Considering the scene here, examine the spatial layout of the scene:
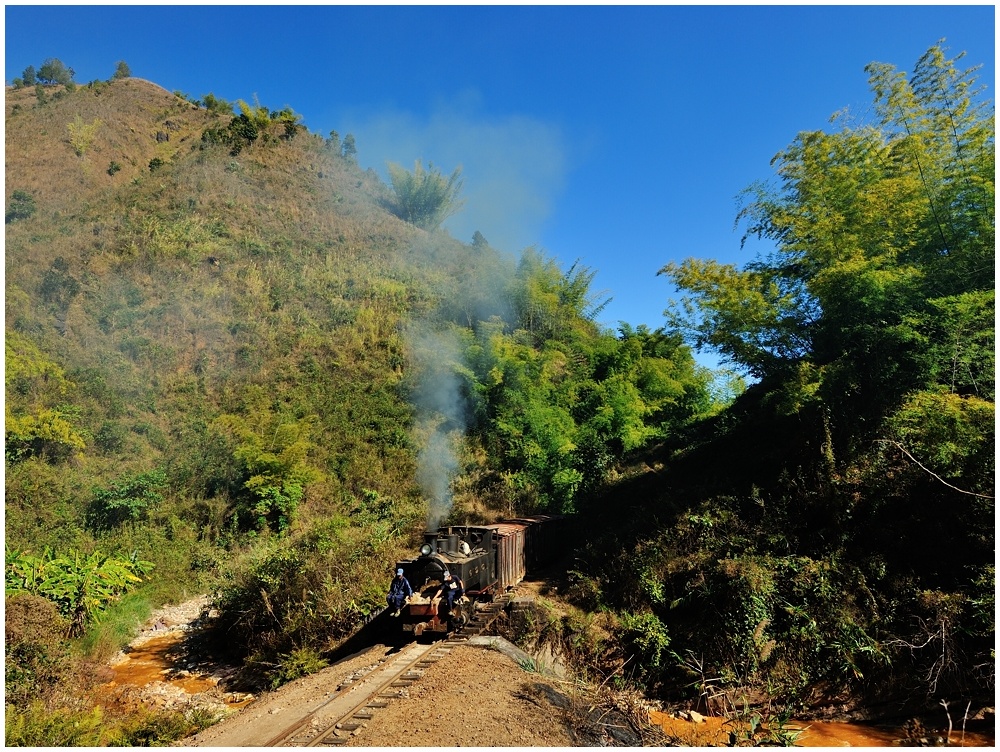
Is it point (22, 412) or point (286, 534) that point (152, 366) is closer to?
point (22, 412)

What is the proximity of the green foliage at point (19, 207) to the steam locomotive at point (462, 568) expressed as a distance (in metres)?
44.0

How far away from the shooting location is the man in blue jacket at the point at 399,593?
10758mm

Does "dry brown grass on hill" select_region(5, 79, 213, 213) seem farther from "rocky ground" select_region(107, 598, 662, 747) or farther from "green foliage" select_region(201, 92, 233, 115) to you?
"rocky ground" select_region(107, 598, 662, 747)

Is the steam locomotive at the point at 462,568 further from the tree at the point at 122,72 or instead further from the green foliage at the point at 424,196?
the tree at the point at 122,72

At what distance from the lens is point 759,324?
45.9 ft

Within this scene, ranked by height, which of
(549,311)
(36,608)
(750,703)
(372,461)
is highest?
(549,311)

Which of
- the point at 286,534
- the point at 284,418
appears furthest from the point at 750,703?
the point at 284,418

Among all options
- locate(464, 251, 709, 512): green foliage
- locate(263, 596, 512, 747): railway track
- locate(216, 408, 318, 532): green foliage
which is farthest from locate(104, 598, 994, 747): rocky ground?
locate(464, 251, 709, 512): green foliage

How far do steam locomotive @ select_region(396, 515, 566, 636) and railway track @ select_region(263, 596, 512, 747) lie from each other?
0.43 metres

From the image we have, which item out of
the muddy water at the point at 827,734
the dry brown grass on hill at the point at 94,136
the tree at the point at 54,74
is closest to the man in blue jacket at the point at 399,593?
the muddy water at the point at 827,734

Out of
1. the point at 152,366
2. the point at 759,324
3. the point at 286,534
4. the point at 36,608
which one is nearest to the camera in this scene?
the point at 36,608

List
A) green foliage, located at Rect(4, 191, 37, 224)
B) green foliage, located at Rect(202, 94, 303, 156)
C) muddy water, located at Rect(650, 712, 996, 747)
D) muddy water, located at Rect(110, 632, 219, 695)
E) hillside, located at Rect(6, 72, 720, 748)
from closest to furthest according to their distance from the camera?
muddy water, located at Rect(650, 712, 996, 747)
muddy water, located at Rect(110, 632, 219, 695)
hillside, located at Rect(6, 72, 720, 748)
green foliage, located at Rect(4, 191, 37, 224)
green foliage, located at Rect(202, 94, 303, 156)

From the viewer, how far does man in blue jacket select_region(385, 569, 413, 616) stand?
424 inches

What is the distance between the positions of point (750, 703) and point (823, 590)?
246 cm
